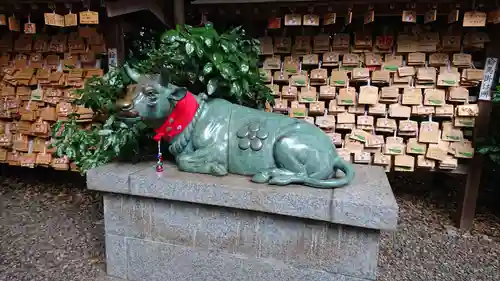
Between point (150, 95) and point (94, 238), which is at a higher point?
point (150, 95)

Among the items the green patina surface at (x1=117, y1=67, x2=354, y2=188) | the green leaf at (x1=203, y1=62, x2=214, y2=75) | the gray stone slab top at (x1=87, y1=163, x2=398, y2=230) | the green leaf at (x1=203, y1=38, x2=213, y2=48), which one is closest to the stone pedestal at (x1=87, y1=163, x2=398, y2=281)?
the gray stone slab top at (x1=87, y1=163, x2=398, y2=230)

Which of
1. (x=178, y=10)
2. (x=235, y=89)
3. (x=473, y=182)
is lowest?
(x=473, y=182)

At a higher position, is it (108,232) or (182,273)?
(108,232)

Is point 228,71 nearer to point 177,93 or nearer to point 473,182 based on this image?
point 177,93

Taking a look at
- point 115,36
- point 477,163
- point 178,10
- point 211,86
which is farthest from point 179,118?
point 477,163

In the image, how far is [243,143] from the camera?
7.87 feet

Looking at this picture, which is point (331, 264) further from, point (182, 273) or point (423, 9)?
point (423, 9)

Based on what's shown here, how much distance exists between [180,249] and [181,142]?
818 millimetres

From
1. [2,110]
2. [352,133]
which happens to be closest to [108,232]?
[352,133]

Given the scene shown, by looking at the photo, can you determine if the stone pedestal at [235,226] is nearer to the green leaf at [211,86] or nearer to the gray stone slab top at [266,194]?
the gray stone slab top at [266,194]

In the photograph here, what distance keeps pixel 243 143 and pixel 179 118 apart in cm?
54

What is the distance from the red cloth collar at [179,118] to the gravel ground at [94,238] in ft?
4.43

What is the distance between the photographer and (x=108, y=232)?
8.57 ft

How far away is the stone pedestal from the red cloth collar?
311mm
